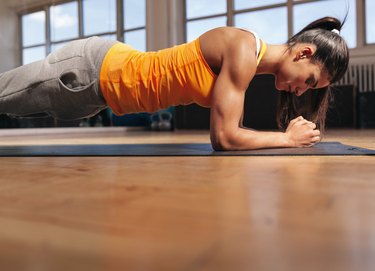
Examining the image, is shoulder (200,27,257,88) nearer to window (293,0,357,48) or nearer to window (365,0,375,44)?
window (293,0,357,48)

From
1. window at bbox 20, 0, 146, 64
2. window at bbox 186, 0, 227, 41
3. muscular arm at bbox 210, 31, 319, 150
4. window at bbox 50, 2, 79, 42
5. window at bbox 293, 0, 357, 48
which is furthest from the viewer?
window at bbox 186, 0, 227, 41

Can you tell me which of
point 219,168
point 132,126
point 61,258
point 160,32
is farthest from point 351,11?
point 61,258

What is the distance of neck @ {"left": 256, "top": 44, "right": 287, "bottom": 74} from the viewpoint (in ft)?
4.54

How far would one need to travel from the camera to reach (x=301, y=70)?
1.32 metres

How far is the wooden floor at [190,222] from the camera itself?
31cm

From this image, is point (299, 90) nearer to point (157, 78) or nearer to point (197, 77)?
point (197, 77)

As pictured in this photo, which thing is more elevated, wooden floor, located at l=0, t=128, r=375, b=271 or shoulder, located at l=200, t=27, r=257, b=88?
shoulder, located at l=200, t=27, r=257, b=88

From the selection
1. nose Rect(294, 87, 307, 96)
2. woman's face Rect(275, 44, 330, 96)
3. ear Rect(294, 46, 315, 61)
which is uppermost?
ear Rect(294, 46, 315, 61)

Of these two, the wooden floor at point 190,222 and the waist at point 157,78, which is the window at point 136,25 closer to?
the waist at point 157,78

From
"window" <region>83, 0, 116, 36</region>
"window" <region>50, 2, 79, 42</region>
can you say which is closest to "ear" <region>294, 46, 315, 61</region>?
"window" <region>50, 2, 79, 42</region>

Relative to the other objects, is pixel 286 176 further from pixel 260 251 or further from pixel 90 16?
pixel 90 16

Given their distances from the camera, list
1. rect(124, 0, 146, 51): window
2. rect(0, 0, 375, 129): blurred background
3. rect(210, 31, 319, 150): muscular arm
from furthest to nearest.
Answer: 1. rect(124, 0, 146, 51): window
2. rect(0, 0, 375, 129): blurred background
3. rect(210, 31, 319, 150): muscular arm

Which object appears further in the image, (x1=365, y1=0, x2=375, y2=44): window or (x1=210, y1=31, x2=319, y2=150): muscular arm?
(x1=365, y1=0, x2=375, y2=44): window

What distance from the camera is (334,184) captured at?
67 cm
